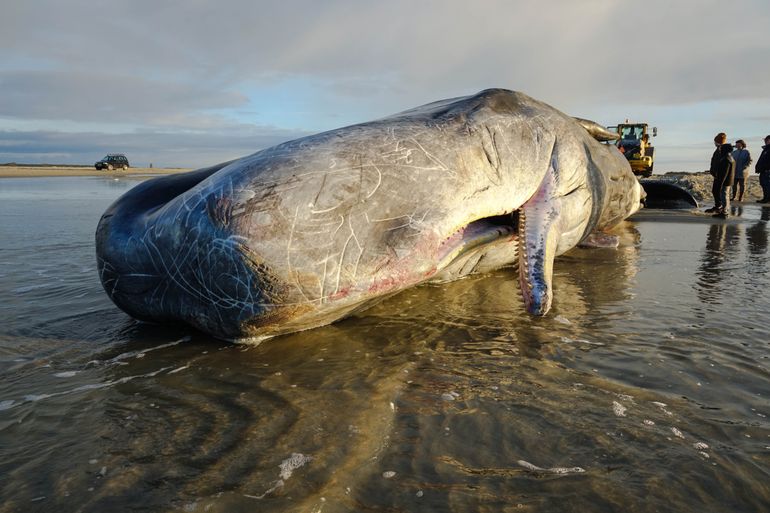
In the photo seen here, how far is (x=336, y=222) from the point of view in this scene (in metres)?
3.62

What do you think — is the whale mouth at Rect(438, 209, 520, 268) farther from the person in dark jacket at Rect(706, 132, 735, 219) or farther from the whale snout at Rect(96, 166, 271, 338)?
the person in dark jacket at Rect(706, 132, 735, 219)

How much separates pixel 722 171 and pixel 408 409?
14277 millimetres

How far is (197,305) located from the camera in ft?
12.4

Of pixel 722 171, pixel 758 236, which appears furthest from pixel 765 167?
pixel 758 236

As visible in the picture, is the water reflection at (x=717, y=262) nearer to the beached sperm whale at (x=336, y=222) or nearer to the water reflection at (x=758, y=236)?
the water reflection at (x=758, y=236)

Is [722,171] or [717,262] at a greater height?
[722,171]

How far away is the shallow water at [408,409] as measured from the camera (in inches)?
82.7

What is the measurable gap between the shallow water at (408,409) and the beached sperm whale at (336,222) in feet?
1.11

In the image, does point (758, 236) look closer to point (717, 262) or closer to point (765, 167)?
point (717, 262)

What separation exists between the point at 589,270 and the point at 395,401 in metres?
4.17

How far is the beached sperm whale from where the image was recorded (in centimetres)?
354

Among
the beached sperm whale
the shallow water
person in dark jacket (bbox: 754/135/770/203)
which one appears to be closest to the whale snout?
the beached sperm whale

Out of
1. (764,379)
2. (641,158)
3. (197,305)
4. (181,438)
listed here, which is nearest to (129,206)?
(197,305)

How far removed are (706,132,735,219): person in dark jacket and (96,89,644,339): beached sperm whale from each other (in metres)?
11.2
